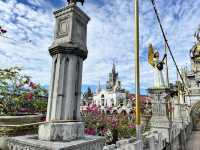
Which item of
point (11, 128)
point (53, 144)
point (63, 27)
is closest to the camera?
point (53, 144)

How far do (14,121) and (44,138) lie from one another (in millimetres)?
1453

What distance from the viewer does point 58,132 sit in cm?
231

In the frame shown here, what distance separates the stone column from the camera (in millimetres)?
2404

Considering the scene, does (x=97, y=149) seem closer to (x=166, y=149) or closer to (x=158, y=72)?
(x=166, y=149)

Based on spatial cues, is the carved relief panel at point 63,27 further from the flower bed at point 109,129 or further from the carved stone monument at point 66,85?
the flower bed at point 109,129

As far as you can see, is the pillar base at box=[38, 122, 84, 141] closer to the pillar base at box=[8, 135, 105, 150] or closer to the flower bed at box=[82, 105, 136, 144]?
the pillar base at box=[8, 135, 105, 150]

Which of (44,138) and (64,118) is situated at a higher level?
(64,118)

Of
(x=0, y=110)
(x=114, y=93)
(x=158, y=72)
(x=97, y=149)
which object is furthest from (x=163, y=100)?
(x=114, y=93)

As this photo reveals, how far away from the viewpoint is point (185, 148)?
12.8 meters

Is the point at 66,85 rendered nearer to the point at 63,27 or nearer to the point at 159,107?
the point at 63,27

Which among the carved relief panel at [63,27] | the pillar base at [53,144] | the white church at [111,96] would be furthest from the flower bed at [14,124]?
the white church at [111,96]

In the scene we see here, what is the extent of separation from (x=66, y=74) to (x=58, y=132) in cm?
72

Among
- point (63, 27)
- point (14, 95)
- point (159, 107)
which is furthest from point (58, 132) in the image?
point (159, 107)

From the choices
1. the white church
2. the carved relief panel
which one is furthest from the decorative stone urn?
the white church
